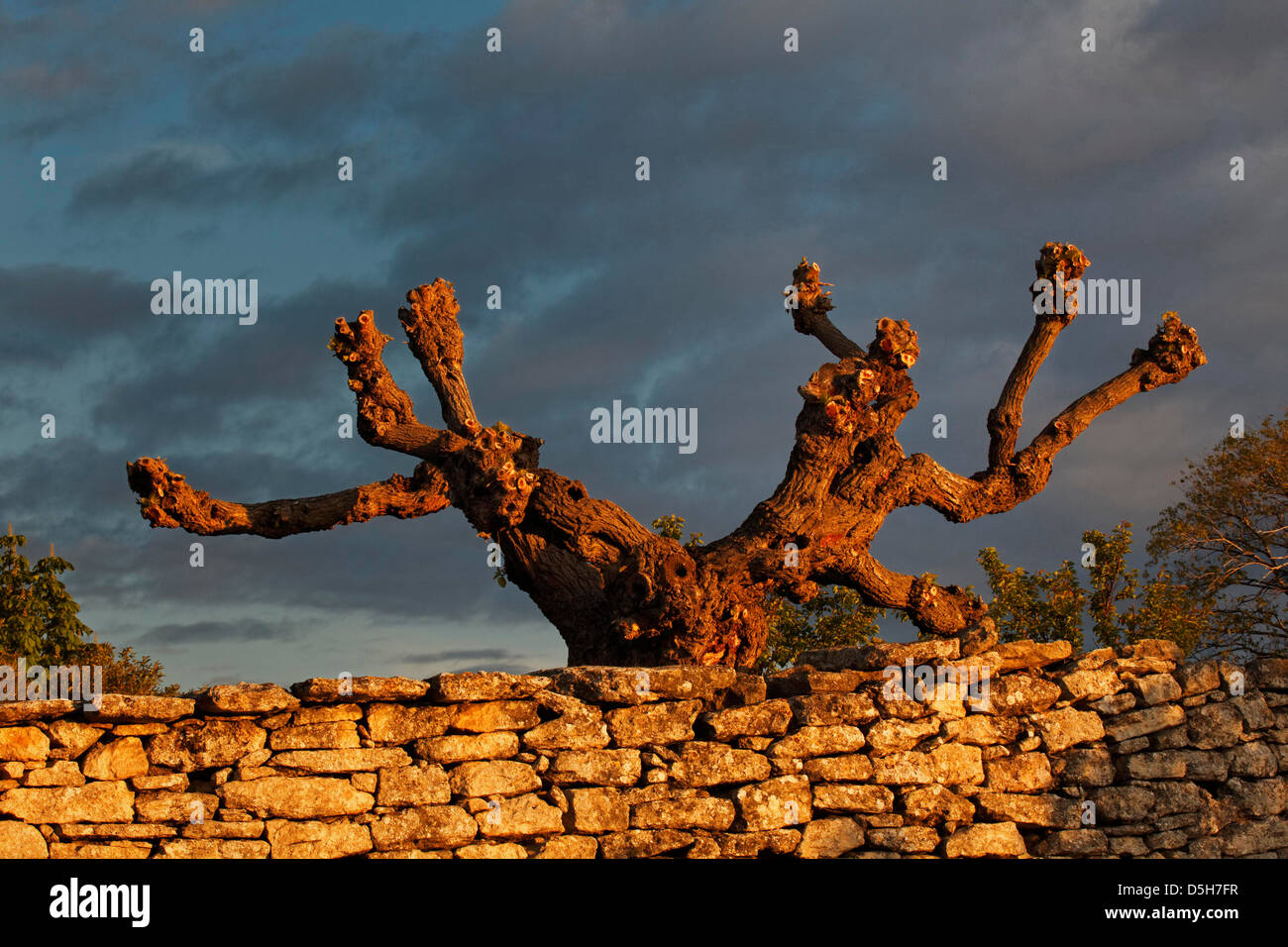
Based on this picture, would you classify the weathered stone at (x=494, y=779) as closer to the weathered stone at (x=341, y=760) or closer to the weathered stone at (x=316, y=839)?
the weathered stone at (x=341, y=760)

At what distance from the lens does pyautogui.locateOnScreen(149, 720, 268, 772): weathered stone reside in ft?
23.5

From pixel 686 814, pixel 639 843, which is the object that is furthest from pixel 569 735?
pixel 686 814

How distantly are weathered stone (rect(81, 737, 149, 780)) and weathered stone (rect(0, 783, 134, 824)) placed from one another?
60 millimetres

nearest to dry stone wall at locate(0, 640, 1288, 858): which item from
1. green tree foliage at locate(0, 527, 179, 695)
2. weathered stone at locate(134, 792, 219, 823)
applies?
weathered stone at locate(134, 792, 219, 823)

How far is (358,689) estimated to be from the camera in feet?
24.5

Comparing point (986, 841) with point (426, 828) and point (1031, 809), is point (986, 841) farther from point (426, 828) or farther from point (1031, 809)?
point (426, 828)

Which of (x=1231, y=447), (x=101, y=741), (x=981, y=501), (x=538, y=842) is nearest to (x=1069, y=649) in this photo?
(x=981, y=501)

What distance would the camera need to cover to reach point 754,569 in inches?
463

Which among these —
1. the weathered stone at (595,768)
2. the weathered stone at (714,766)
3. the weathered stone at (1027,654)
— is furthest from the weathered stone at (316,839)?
the weathered stone at (1027,654)

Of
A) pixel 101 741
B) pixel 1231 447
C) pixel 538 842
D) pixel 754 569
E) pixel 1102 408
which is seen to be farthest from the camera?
pixel 1231 447

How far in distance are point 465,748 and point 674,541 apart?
475 cm

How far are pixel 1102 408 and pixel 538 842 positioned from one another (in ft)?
28.4

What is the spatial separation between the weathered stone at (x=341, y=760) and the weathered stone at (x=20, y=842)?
1275 mm
